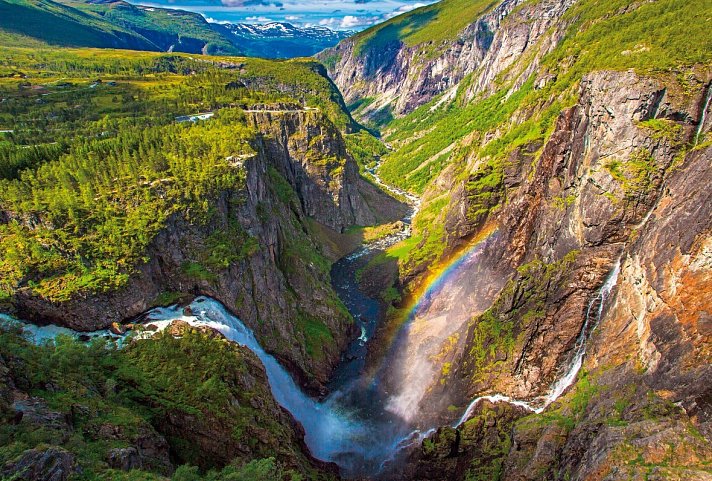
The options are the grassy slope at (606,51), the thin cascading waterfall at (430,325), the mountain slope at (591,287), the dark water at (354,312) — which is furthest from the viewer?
the dark water at (354,312)

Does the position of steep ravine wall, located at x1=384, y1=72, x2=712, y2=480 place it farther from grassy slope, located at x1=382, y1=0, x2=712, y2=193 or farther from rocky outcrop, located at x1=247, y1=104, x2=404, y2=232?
rocky outcrop, located at x1=247, y1=104, x2=404, y2=232

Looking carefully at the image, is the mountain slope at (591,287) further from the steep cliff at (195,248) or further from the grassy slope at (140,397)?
the grassy slope at (140,397)

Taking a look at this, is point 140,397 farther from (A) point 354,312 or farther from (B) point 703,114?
(B) point 703,114

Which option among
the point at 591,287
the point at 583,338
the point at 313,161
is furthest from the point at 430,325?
the point at 313,161

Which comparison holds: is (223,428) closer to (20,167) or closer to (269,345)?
(269,345)

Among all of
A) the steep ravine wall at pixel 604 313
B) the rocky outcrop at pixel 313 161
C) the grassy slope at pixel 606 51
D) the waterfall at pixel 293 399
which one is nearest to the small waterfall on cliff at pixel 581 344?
the steep ravine wall at pixel 604 313
